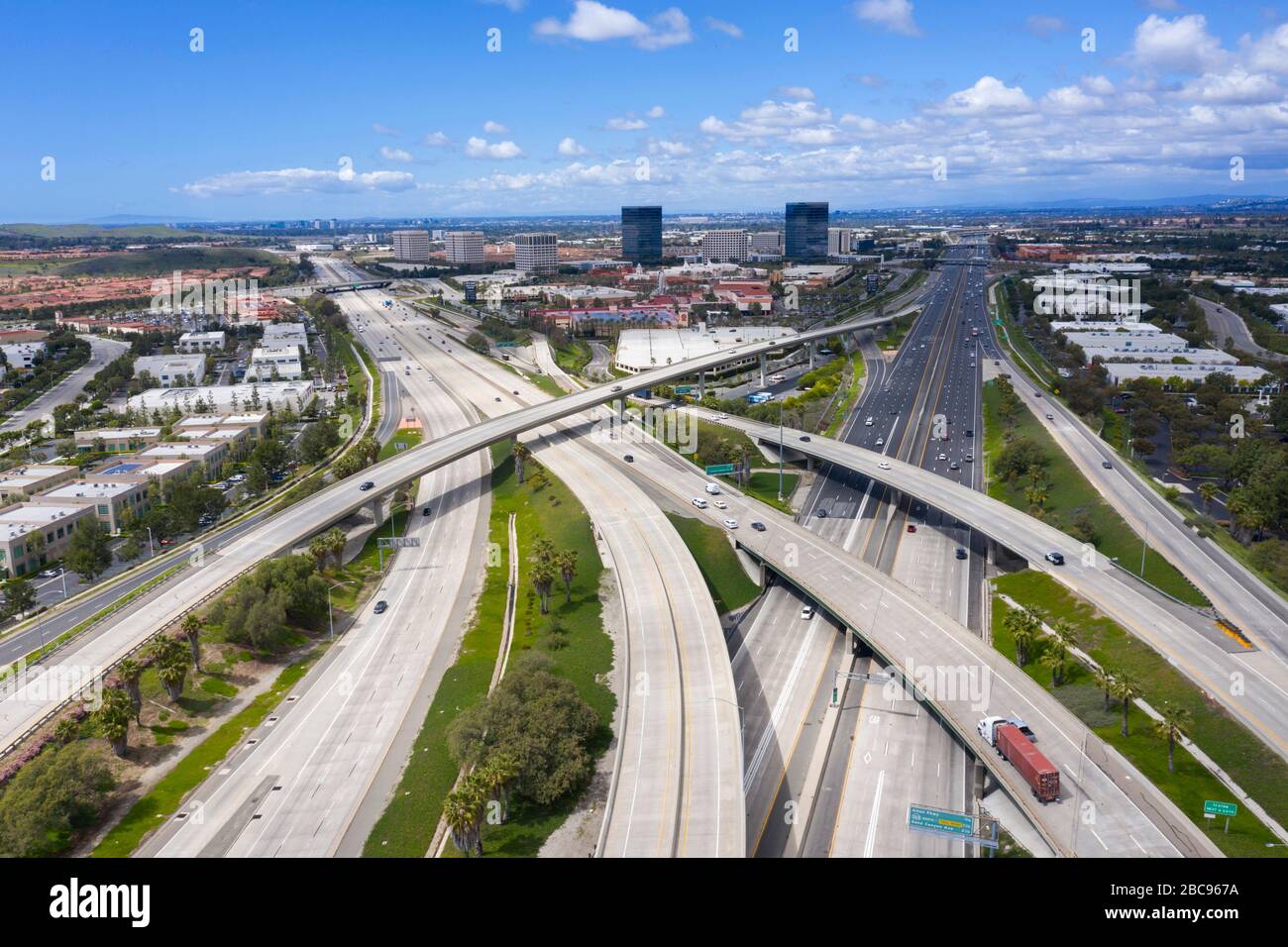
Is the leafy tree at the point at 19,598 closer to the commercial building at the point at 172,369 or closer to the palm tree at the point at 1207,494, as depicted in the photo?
the commercial building at the point at 172,369

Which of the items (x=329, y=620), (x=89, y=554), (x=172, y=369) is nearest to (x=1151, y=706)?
(x=329, y=620)

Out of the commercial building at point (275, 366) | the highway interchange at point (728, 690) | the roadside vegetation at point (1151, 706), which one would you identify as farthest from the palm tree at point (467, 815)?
the commercial building at point (275, 366)

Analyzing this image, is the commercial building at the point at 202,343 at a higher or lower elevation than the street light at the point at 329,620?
higher

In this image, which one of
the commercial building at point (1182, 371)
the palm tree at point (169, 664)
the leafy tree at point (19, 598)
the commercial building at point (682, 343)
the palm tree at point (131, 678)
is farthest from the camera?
the commercial building at point (682, 343)

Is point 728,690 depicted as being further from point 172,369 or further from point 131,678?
point 172,369

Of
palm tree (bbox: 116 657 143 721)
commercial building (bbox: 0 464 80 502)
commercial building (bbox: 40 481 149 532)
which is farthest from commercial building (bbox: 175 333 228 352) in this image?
palm tree (bbox: 116 657 143 721)
